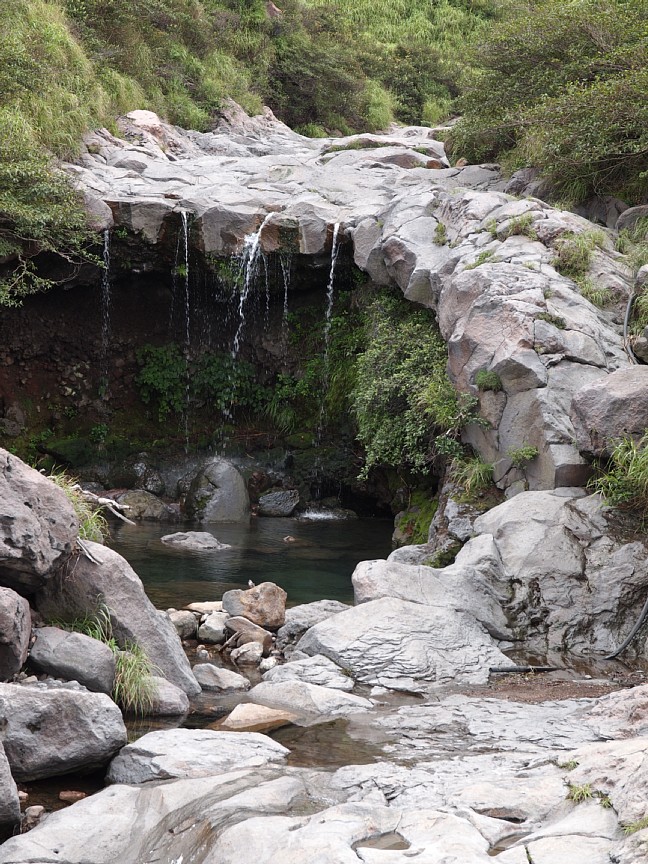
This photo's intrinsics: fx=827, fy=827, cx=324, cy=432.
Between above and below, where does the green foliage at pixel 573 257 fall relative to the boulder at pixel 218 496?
above

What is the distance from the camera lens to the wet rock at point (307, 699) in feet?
19.3

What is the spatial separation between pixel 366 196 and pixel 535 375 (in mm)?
7375

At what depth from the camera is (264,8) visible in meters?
25.6

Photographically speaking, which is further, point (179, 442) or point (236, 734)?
point (179, 442)

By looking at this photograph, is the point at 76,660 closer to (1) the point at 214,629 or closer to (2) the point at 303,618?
(1) the point at 214,629

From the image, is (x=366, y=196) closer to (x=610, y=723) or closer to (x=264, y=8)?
(x=610, y=723)

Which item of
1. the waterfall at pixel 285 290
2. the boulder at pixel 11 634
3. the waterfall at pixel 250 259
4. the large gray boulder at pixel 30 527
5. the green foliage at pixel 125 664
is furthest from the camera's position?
the waterfall at pixel 285 290

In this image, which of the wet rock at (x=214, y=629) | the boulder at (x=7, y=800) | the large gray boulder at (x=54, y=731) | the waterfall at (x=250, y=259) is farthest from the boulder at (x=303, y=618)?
the waterfall at (x=250, y=259)

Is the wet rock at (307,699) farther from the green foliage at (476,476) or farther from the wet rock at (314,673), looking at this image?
the green foliage at (476,476)

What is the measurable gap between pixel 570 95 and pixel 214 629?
900 centimetres

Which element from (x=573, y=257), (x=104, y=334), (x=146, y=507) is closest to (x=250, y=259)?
(x=104, y=334)

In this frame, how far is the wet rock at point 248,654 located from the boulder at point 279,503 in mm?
8403

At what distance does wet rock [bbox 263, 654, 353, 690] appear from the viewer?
21.2 ft

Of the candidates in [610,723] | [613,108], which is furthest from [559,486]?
[613,108]
